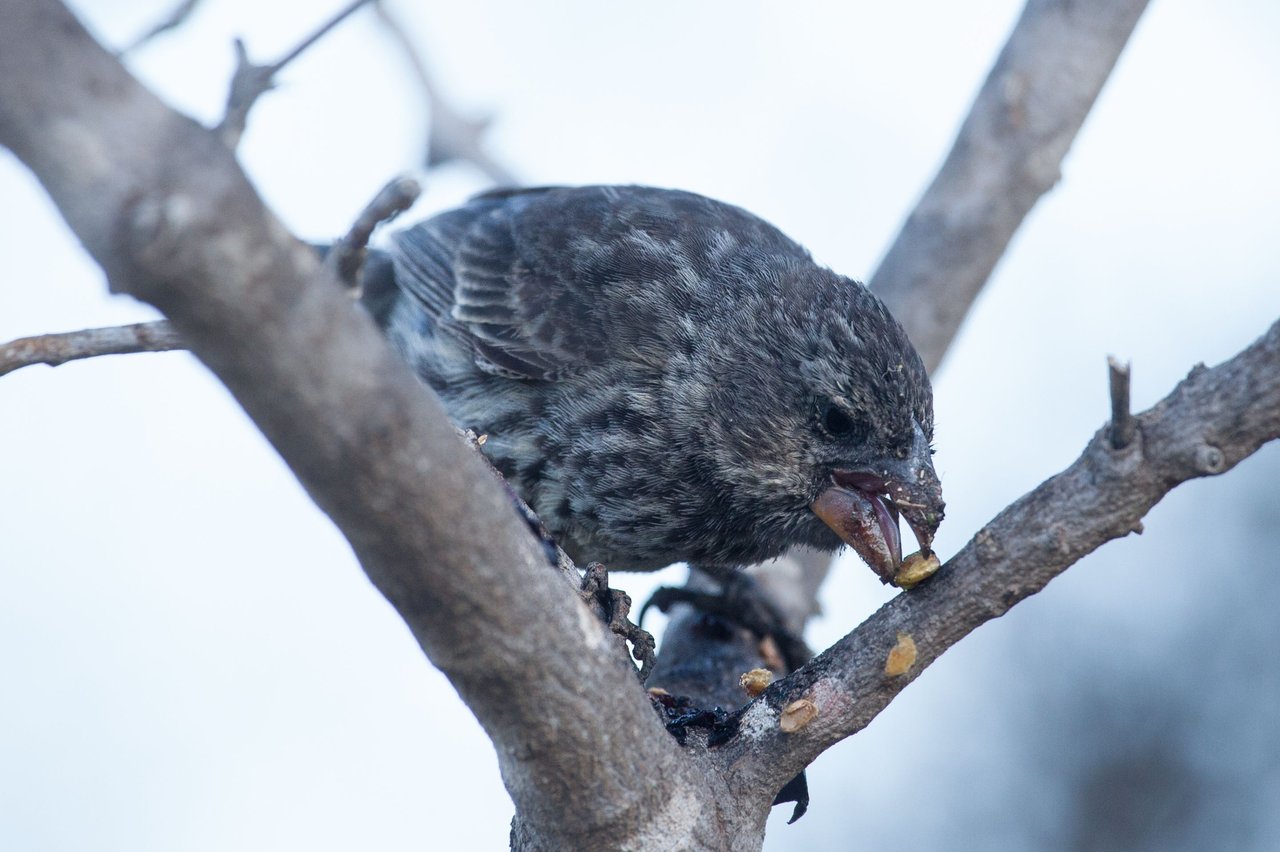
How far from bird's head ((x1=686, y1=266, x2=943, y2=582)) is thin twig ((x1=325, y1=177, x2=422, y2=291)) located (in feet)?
5.43

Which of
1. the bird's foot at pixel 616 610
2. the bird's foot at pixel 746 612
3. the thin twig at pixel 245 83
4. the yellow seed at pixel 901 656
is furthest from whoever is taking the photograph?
the bird's foot at pixel 746 612

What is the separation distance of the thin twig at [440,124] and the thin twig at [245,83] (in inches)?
159

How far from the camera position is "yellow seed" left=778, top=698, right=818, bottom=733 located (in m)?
2.65

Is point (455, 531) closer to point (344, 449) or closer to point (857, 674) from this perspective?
point (344, 449)

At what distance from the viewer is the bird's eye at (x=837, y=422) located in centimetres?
358

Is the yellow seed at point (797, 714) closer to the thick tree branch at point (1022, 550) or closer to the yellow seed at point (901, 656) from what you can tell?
the thick tree branch at point (1022, 550)

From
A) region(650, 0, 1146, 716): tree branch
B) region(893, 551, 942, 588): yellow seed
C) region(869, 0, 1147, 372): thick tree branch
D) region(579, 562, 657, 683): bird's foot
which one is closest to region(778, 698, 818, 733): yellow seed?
region(893, 551, 942, 588): yellow seed

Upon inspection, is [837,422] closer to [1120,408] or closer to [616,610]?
[616,610]

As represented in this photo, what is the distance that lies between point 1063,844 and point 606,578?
4.28m

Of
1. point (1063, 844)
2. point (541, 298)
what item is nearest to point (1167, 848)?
point (1063, 844)

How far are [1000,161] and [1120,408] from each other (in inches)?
126

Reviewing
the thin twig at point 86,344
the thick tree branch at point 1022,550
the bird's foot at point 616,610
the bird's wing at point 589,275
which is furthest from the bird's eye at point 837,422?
the thin twig at point 86,344

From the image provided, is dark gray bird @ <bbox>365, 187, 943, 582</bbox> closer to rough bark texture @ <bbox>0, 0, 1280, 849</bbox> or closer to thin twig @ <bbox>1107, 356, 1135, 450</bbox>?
rough bark texture @ <bbox>0, 0, 1280, 849</bbox>

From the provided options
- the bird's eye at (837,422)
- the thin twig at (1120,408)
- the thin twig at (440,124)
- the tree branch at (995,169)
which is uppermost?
the thin twig at (440,124)
